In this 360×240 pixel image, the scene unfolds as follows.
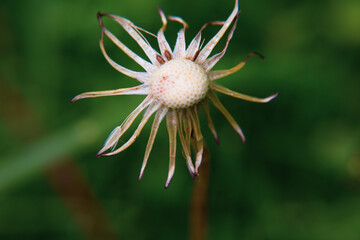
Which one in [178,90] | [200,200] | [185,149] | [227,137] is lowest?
[227,137]

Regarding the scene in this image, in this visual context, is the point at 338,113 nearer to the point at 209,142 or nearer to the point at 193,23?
the point at 209,142

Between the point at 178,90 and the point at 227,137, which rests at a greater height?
the point at 178,90

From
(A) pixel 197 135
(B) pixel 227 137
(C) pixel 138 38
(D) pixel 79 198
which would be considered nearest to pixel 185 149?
(A) pixel 197 135

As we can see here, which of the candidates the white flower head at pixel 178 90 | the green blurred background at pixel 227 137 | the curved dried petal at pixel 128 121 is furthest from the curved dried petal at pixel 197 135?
the green blurred background at pixel 227 137

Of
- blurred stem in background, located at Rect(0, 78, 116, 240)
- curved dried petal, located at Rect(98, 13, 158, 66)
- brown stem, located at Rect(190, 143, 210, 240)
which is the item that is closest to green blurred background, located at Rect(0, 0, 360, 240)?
blurred stem in background, located at Rect(0, 78, 116, 240)

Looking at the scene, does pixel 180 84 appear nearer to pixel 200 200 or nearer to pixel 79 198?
pixel 200 200

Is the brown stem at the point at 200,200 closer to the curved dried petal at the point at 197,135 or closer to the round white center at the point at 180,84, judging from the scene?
the curved dried petal at the point at 197,135

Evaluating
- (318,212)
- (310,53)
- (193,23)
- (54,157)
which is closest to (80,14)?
(193,23)
